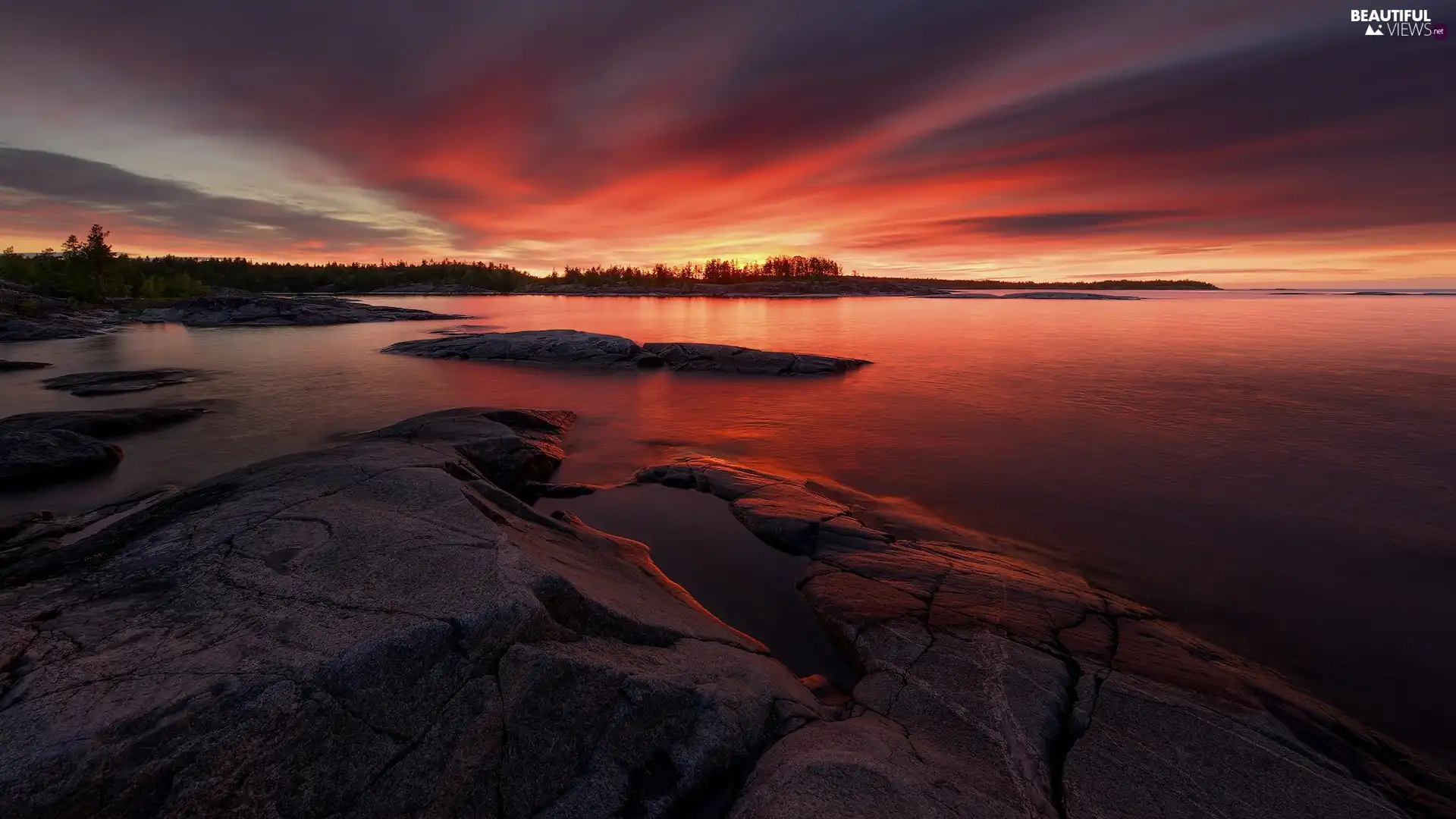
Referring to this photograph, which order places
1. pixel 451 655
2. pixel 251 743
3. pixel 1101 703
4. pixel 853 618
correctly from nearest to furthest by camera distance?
pixel 251 743 → pixel 451 655 → pixel 1101 703 → pixel 853 618

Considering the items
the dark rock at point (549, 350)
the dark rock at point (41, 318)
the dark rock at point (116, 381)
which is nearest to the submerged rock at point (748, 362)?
the dark rock at point (549, 350)

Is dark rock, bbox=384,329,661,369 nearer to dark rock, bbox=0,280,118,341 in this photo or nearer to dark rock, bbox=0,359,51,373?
dark rock, bbox=0,359,51,373

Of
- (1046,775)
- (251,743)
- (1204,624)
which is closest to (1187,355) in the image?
(1204,624)

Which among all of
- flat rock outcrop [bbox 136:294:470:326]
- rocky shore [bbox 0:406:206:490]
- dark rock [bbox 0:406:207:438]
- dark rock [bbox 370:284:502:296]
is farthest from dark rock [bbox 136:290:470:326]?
dark rock [bbox 370:284:502:296]

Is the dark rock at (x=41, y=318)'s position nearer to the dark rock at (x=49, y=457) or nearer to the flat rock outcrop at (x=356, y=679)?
the dark rock at (x=49, y=457)

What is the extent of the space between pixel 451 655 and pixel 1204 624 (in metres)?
8.20

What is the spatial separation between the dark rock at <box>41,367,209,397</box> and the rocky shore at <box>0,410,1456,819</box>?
1813 centimetres

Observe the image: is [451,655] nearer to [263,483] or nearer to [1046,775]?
[1046,775]

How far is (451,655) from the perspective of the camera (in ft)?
12.0

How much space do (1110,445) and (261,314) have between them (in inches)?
2516

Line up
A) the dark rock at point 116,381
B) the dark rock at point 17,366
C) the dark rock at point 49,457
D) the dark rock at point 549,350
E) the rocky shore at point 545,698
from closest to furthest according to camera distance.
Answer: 1. the rocky shore at point 545,698
2. the dark rock at point 49,457
3. the dark rock at point 116,381
4. the dark rock at point 17,366
5. the dark rock at point 549,350

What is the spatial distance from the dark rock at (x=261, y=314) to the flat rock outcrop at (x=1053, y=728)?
189ft

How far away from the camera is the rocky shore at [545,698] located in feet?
9.62

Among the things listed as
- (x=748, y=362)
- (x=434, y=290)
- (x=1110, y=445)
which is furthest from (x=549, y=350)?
(x=434, y=290)
